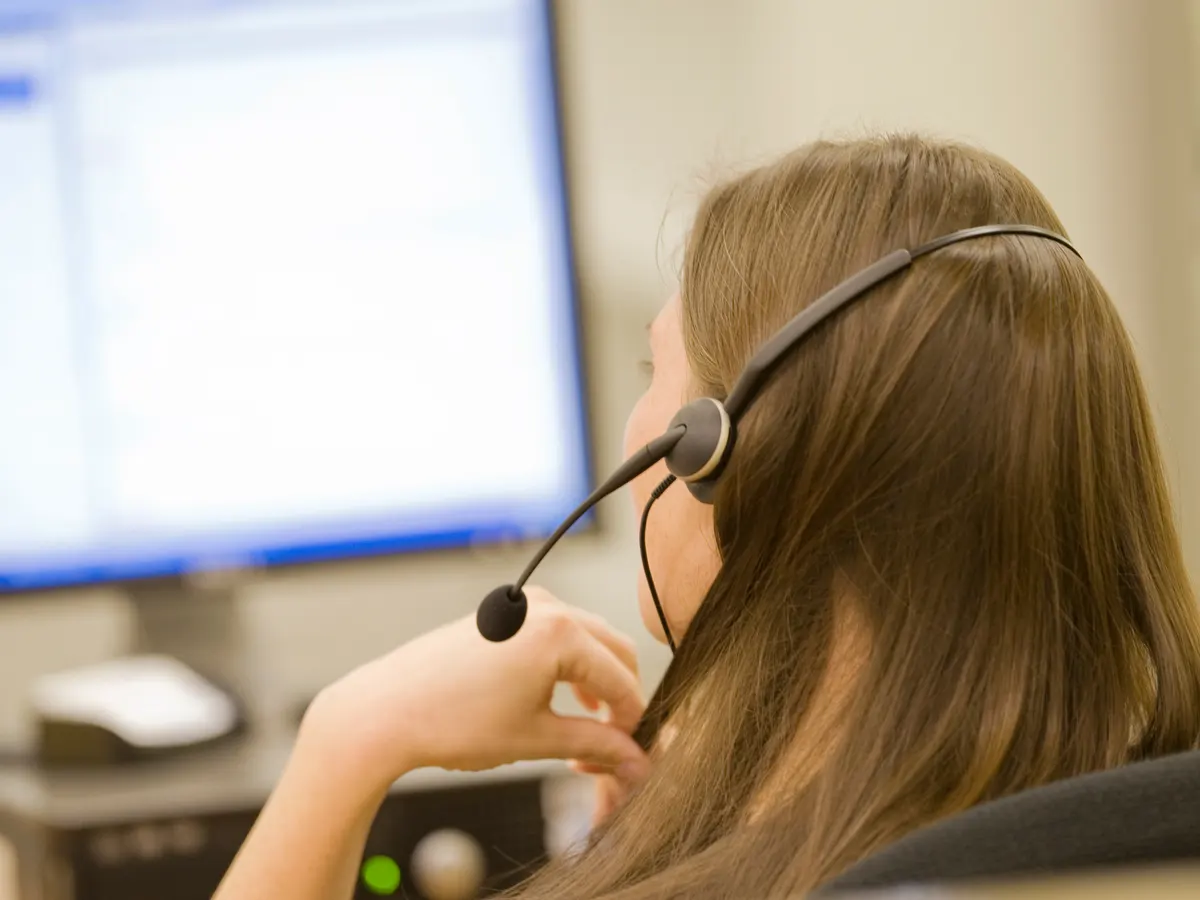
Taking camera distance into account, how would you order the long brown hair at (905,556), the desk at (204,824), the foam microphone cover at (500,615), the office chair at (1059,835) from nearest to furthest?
the office chair at (1059,835)
the long brown hair at (905,556)
the foam microphone cover at (500,615)
the desk at (204,824)

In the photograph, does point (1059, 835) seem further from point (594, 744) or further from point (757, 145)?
point (757, 145)

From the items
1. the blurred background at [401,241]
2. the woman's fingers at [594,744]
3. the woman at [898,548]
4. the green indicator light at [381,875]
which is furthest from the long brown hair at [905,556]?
the blurred background at [401,241]

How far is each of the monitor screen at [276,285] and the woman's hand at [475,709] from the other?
1.09 ft

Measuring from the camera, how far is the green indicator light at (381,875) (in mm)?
691

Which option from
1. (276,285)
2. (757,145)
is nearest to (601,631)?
(276,285)

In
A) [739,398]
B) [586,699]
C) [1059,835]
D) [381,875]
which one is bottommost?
[381,875]

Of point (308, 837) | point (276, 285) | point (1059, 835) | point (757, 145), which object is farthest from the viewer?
point (757, 145)

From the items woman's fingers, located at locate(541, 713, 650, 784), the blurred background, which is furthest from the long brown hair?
the blurred background

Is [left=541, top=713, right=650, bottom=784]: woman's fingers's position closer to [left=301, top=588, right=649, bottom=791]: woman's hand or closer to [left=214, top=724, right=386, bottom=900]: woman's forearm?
[left=301, top=588, right=649, bottom=791]: woman's hand

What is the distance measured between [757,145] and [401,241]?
386 millimetres

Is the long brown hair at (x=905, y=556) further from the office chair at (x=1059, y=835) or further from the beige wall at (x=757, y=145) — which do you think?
the beige wall at (x=757, y=145)

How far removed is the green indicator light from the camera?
69cm

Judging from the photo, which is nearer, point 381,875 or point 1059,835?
point 1059,835

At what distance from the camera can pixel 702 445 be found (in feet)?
1.56
